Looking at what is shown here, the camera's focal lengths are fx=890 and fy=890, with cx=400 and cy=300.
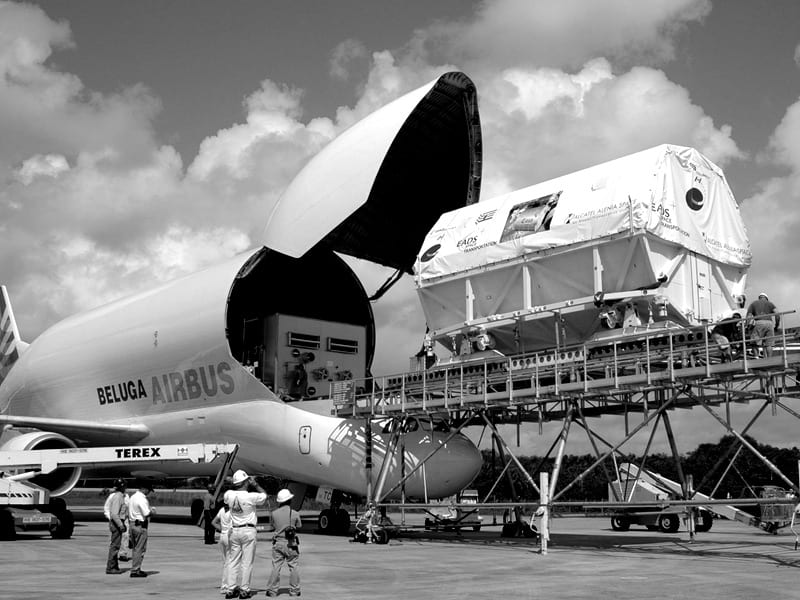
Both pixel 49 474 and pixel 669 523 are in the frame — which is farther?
pixel 669 523

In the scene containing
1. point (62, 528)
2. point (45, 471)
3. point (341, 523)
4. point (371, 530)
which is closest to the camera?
point (371, 530)

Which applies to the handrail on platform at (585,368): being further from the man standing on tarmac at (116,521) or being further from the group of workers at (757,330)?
the man standing on tarmac at (116,521)

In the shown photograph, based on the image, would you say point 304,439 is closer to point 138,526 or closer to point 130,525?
point 130,525

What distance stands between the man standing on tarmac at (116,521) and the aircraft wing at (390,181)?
12595 millimetres

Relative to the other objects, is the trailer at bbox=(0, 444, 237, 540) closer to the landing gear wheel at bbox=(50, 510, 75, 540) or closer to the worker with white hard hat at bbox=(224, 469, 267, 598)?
the landing gear wheel at bbox=(50, 510, 75, 540)

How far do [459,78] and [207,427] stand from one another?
1400cm

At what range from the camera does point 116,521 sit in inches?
603

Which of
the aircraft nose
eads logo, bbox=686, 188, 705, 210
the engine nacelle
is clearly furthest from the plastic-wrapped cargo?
the engine nacelle

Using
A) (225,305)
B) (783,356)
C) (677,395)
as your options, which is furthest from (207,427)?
(783,356)

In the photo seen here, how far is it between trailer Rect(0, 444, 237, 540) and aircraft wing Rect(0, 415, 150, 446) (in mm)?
7776

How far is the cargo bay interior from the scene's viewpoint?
30.5 m

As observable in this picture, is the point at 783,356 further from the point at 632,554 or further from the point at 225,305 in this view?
the point at 225,305

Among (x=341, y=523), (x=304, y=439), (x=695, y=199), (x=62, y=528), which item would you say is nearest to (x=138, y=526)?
(x=62, y=528)

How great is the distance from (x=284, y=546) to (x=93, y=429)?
22.8 meters
